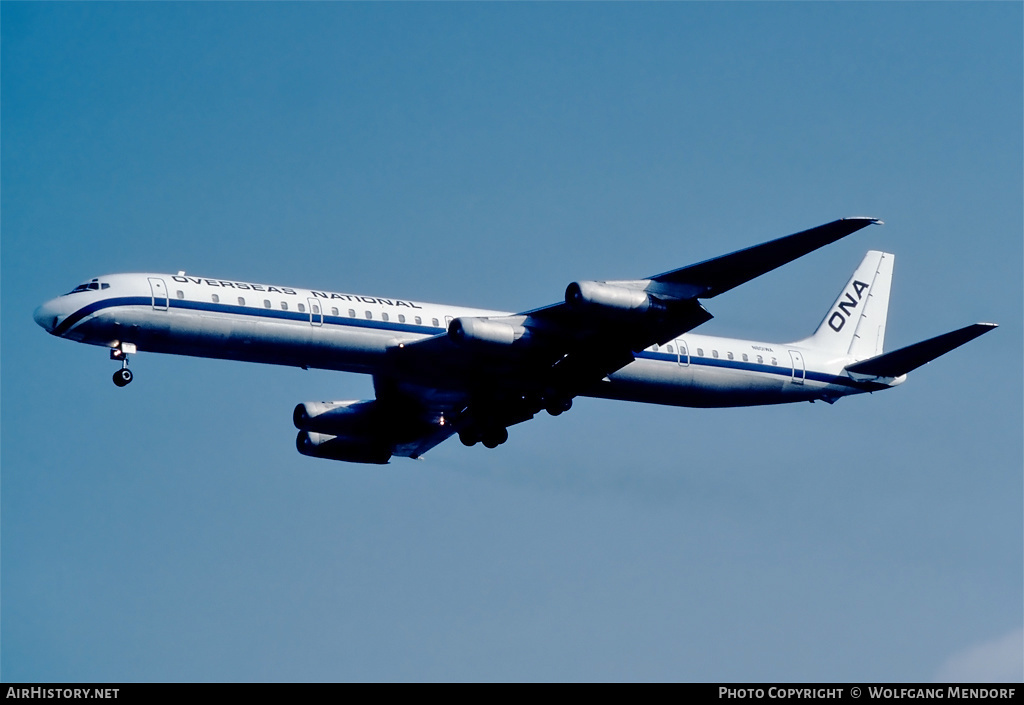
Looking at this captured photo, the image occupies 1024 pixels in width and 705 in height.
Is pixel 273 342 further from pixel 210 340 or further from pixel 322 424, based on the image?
pixel 322 424

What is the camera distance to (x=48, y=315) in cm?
3756

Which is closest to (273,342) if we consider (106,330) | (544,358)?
(106,330)

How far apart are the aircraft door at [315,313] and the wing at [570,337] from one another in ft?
7.24

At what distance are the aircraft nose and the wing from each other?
912cm

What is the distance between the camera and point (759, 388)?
148 feet

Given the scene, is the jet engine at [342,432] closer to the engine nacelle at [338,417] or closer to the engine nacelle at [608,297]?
the engine nacelle at [338,417]

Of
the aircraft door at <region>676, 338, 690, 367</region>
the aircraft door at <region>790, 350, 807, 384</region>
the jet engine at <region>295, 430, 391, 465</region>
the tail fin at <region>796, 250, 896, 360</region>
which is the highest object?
the tail fin at <region>796, 250, 896, 360</region>

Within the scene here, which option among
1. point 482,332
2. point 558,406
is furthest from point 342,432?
point 482,332

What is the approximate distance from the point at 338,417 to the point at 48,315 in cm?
1105

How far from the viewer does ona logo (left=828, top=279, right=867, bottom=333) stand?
4919 centimetres

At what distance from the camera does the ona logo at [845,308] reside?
49188 mm

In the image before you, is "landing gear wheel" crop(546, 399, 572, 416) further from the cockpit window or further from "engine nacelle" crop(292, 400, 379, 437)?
the cockpit window

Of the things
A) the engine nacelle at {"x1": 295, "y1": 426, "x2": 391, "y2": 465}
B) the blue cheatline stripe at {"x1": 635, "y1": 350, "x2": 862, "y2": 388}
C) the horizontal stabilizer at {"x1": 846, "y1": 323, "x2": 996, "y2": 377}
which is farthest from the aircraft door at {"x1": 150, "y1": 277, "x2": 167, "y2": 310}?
the horizontal stabilizer at {"x1": 846, "y1": 323, "x2": 996, "y2": 377}
